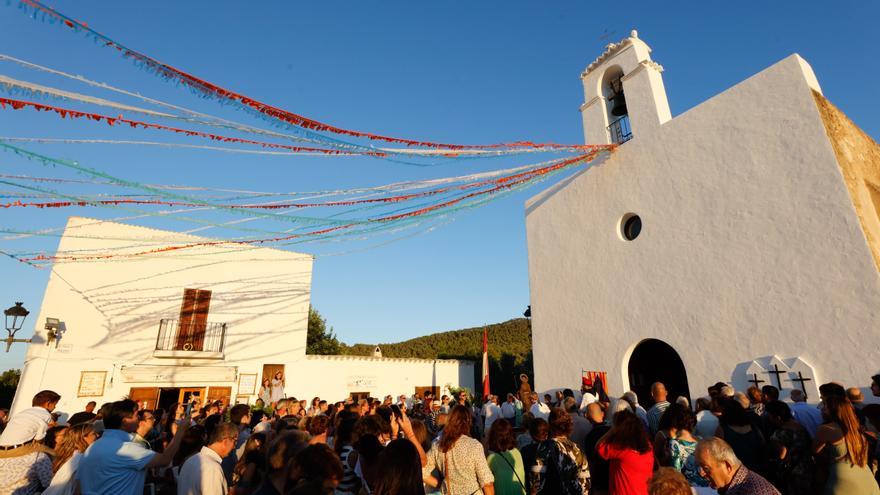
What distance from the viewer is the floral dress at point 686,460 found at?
3.39m

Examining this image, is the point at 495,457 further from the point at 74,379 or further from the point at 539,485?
the point at 74,379

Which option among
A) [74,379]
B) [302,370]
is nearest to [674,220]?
[302,370]

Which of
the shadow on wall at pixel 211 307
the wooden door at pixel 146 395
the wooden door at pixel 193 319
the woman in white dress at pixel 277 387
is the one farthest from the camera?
the woman in white dress at pixel 277 387

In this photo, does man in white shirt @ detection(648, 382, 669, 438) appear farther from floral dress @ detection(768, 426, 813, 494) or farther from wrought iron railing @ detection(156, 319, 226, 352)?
wrought iron railing @ detection(156, 319, 226, 352)

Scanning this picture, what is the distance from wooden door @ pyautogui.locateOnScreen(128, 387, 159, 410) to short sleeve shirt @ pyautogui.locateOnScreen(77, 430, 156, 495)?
1005cm

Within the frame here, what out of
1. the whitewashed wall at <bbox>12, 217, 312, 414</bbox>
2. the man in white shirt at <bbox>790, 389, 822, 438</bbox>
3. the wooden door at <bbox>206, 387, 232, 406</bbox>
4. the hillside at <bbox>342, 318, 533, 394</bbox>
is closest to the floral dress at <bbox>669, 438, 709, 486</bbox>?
the man in white shirt at <bbox>790, 389, 822, 438</bbox>

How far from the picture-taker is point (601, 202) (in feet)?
32.5

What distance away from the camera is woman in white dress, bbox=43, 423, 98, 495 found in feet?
10.5

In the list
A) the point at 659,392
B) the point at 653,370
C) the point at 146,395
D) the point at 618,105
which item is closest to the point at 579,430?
the point at 659,392

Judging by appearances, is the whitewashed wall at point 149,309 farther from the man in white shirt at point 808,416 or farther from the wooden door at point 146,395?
the man in white shirt at point 808,416

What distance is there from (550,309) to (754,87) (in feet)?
19.7

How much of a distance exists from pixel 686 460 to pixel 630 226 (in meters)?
6.84

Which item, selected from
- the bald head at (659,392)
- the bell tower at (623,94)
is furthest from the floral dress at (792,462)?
the bell tower at (623,94)

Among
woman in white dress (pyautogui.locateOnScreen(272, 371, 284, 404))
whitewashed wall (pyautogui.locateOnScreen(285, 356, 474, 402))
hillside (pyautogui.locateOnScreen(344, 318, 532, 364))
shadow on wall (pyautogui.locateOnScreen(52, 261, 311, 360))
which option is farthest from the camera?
hillside (pyautogui.locateOnScreen(344, 318, 532, 364))
